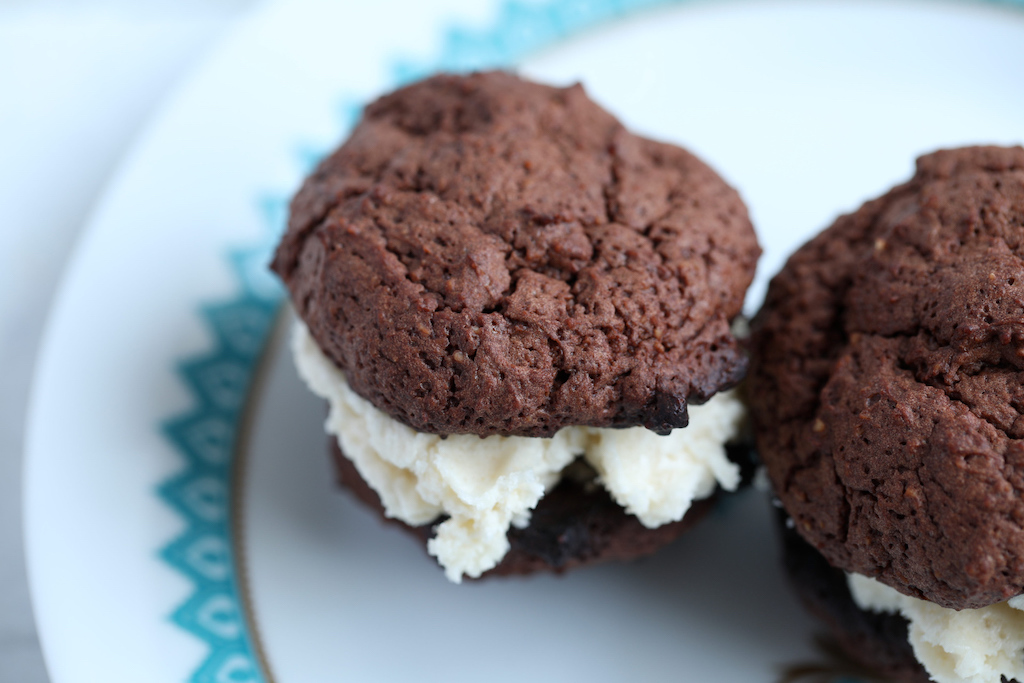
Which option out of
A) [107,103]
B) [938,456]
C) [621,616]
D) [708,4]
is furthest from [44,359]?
[708,4]

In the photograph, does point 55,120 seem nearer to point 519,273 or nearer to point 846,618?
point 519,273

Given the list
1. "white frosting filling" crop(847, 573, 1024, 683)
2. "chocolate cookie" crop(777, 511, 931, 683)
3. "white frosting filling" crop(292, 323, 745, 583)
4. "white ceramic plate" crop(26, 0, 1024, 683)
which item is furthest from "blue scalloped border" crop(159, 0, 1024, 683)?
"white frosting filling" crop(847, 573, 1024, 683)

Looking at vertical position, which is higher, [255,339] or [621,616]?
[255,339]

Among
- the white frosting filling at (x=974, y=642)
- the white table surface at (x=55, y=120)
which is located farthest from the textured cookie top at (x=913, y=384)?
the white table surface at (x=55, y=120)

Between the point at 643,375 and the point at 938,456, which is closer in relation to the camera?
the point at 938,456

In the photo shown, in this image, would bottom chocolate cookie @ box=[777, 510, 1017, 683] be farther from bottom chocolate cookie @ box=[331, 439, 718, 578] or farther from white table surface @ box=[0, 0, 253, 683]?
white table surface @ box=[0, 0, 253, 683]

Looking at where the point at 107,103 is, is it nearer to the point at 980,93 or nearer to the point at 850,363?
the point at 850,363
